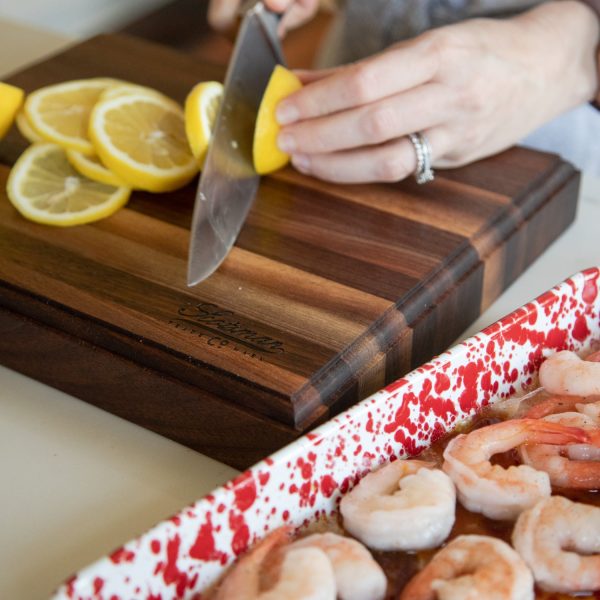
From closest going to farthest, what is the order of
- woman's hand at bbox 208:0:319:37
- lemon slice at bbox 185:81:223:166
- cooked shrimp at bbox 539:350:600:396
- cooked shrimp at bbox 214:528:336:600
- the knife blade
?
cooked shrimp at bbox 214:528:336:600 → cooked shrimp at bbox 539:350:600:396 → the knife blade → lemon slice at bbox 185:81:223:166 → woman's hand at bbox 208:0:319:37

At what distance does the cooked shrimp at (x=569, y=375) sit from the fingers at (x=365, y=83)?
1.33 feet

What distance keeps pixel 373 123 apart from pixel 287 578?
0.63m

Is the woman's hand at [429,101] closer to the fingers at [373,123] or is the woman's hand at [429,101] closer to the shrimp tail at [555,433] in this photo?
the fingers at [373,123]

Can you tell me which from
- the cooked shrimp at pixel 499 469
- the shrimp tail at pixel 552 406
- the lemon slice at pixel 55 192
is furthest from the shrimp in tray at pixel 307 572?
the lemon slice at pixel 55 192

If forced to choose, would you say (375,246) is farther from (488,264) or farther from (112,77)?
(112,77)

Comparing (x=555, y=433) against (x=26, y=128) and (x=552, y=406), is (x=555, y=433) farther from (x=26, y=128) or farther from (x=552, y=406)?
(x=26, y=128)

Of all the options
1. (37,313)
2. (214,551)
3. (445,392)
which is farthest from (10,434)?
(445,392)

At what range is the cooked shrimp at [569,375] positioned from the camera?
88cm

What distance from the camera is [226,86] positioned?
1.12 meters

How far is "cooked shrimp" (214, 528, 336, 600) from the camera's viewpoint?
0.67 m

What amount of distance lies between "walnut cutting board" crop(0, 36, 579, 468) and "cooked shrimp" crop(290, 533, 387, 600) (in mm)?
172

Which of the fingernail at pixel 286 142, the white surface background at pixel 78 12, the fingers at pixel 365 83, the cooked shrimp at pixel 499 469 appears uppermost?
the white surface background at pixel 78 12

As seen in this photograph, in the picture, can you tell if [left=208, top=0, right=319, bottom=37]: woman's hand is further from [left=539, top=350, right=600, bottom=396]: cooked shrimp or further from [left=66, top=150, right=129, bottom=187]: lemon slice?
[left=539, top=350, right=600, bottom=396]: cooked shrimp

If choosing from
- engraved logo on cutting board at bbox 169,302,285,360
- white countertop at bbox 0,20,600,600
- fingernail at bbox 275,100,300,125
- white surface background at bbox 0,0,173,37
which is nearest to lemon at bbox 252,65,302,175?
fingernail at bbox 275,100,300,125
